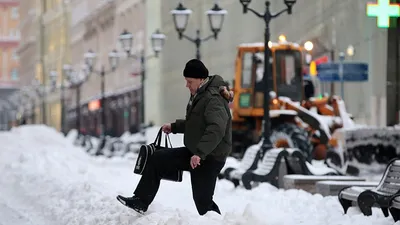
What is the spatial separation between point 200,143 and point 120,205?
9.33 feet

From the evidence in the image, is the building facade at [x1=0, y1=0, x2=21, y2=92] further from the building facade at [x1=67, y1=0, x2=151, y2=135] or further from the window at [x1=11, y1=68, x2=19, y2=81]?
the building facade at [x1=67, y1=0, x2=151, y2=135]

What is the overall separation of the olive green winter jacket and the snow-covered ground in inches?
21.2

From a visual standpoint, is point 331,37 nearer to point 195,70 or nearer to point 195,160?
point 195,70

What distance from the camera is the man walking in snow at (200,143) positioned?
9734 mm

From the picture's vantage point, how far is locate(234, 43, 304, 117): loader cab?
100ft

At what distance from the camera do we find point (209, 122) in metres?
9.74

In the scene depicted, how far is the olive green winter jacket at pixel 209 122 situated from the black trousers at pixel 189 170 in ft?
0.49

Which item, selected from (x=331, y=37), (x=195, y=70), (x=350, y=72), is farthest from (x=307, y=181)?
(x=331, y=37)

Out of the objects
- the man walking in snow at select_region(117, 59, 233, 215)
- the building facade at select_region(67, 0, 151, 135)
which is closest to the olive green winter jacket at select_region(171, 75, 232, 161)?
the man walking in snow at select_region(117, 59, 233, 215)

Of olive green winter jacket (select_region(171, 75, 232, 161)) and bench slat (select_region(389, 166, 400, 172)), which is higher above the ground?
olive green winter jacket (select_region(171, 75, 232, 161))

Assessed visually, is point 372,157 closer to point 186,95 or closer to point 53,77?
point 186,95

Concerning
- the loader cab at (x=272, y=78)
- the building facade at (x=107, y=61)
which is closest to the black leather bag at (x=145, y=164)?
the loader cab at (x=272, y=78)

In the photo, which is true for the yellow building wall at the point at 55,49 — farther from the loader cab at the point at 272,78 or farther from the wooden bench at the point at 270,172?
the wooden bench at the point at 270,172

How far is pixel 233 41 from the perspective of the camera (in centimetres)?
5134
